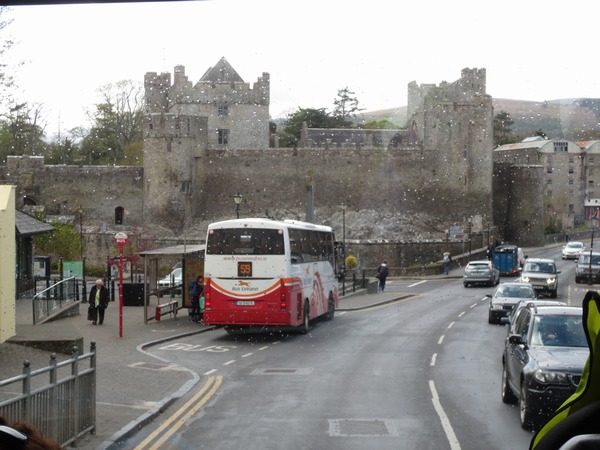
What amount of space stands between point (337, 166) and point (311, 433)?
2628 inches

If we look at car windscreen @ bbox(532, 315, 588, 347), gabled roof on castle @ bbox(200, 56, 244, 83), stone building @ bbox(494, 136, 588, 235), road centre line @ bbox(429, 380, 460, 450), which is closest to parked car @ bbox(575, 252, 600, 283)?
road centre line @ bbox(429, 380, 460, 450)

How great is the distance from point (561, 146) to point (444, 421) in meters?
95.1

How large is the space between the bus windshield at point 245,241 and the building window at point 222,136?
2402 inches

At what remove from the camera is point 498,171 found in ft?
268

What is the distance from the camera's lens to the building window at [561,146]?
336ft

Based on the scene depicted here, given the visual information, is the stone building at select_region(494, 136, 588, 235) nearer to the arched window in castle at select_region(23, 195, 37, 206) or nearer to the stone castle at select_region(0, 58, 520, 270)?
the stone castle at select_region(0, 58, 520, 270)

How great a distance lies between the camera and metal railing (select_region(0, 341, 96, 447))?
29.3 feet

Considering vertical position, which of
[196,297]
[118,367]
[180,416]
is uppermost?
[180,416]

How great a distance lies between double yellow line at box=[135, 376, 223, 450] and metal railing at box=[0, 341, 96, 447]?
78cm

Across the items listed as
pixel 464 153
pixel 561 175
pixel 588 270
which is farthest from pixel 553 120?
pixel 588 270

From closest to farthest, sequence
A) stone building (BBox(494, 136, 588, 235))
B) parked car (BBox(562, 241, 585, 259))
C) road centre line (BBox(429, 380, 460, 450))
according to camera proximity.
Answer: road centre line (BBox(429, 380, 460, 450)) → parked car (BBox(562, 241, 585, 259)) → stone building (BBox(494, 136, 588, 235))

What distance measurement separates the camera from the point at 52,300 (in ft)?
88.2

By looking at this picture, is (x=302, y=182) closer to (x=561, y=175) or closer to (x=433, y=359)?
(x=561, y=175)

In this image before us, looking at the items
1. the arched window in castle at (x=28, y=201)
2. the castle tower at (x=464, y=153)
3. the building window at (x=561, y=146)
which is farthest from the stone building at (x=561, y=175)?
the arched window in castle at (x=28, y=201)
